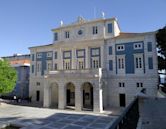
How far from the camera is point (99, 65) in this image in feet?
100

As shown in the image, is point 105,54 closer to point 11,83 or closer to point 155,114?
point 11,83

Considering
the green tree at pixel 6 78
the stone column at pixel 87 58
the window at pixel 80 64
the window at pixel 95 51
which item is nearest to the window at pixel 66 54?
the window at pixel 80 64

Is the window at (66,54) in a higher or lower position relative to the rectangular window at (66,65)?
higher

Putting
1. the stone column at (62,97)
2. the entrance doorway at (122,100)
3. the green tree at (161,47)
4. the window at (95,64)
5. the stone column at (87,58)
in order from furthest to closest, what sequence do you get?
the stone column at (87,58)
the window at (95,64)
the green tree at (161,47)
the stone column at (62,97)
the entrance doorway at (122,100)

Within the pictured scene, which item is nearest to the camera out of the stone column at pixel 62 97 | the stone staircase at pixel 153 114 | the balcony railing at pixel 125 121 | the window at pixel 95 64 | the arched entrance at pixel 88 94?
the balcony railing at pixel 125 121

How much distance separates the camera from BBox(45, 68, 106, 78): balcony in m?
27.0

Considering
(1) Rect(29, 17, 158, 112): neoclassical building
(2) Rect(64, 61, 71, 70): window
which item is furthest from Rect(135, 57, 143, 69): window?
(2) Rect(64, 61, 71, 70): window

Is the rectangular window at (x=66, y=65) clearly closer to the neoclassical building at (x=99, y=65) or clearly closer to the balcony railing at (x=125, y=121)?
the neoclassical building at (x=99, y=65)

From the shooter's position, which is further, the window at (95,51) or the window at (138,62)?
the window at (95,51)

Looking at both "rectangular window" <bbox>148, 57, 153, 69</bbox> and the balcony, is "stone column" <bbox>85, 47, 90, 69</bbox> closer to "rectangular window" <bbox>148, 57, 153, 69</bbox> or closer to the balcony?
the balcony

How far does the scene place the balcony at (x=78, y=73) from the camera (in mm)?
26984

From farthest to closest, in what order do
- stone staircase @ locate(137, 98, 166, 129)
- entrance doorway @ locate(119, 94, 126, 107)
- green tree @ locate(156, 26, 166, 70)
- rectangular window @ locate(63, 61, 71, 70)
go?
rectangular window @ locate(63, 61, 71, 70) → green tree @ locate(156, 26, 166, 70) → entrance doorway @ locate(119, 94, 126, 107) → stone staircase @ locate(137, 98, 166, 129)

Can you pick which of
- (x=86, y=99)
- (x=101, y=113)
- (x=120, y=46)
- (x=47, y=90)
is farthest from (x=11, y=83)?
(x=120, y=46)

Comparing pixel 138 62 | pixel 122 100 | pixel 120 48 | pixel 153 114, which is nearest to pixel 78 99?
pixel 122 100
